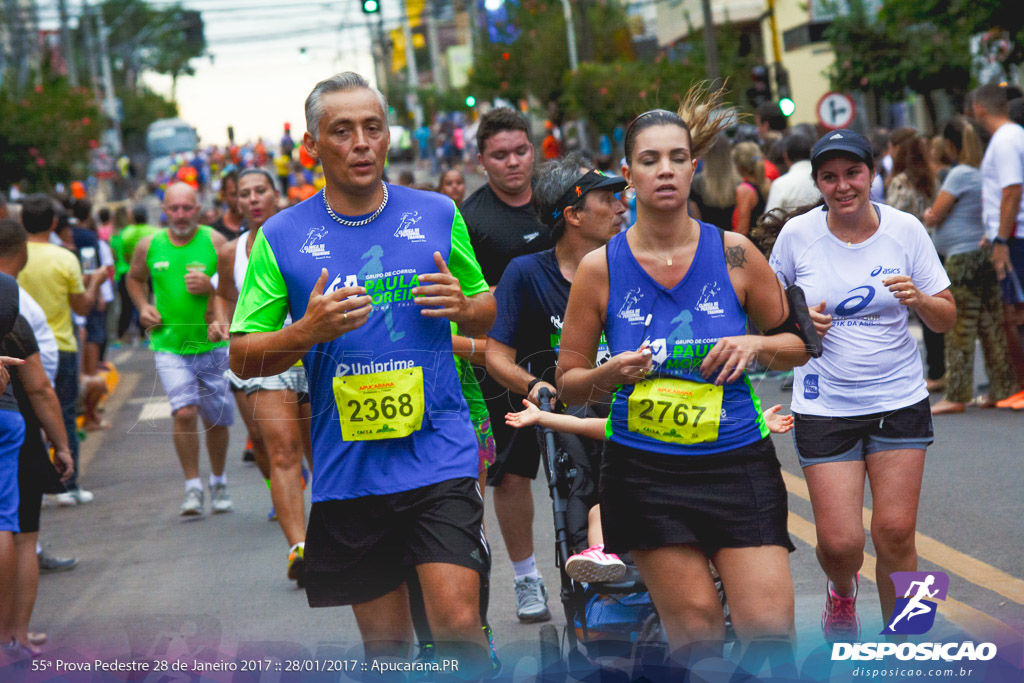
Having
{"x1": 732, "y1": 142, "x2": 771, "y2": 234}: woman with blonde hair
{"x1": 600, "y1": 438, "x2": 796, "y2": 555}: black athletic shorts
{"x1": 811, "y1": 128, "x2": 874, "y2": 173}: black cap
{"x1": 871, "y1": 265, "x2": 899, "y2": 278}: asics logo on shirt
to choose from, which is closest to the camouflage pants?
{"x1": 732, "y1": 142, "x2": 771, "y2": 234}: woman with blonde hair

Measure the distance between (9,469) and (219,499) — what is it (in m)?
3.90

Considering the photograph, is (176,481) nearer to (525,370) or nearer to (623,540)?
(525,370)

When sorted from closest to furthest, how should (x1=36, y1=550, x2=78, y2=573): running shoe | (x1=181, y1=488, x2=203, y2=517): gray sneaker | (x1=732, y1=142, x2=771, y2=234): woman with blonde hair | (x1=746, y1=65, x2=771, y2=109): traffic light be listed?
(x1=36, y1=550, x2=78, y2=573): running shoe, (x1=181, y1=488, x2=203, y2=517): gray sneaker, (x1=732, y1=142, x2=771, y2=234): woman with blonde hair, (x1=746, y1=65, x2=771, y2=109): traffic light

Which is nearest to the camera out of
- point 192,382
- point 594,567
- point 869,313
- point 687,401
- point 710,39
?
point 687,401

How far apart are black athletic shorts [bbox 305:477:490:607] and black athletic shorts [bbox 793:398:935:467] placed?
142cm

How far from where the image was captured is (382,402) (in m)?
3.71

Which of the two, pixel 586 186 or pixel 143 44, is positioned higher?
pixel 143 44

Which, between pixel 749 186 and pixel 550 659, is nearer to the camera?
pixel 550 659

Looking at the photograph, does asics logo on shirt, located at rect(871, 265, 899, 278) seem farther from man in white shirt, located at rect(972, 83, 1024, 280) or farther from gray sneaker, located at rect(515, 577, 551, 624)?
man in white shirt, located at rect(972, 83, 1024, 280)

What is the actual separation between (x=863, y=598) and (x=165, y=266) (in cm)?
514

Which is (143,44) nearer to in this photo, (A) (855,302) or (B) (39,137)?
(B) (39,137)

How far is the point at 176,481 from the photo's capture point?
34.4 ft

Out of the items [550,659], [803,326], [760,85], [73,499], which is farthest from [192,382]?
[760,85]

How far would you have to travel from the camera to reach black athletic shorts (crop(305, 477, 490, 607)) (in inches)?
145
